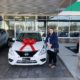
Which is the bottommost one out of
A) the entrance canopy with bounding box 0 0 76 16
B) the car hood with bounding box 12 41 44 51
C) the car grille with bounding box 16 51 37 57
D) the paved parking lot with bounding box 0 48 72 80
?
the paved parking lot with bounding box 0 48 72 80

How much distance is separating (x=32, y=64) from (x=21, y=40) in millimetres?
1944

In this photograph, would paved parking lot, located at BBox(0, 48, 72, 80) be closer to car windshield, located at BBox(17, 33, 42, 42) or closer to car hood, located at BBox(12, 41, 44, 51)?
car hood, located at BBox(12, 41, 44, 51)

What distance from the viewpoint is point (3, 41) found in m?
19.4

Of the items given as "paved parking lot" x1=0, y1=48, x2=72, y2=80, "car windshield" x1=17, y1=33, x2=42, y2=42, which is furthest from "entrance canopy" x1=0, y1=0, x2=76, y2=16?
"paved parking lot" x1=0, y1=48, x2=72, y2=80

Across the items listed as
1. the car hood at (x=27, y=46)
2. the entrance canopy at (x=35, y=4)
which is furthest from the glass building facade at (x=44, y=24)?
the car hood at (x=27, y=46)

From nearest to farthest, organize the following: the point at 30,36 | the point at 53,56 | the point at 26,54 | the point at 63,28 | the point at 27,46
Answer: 1. the point at 26,54
2. the point at 53,56
3. the point at 27,46
4. the point at 30,36
5. the point at 63,28

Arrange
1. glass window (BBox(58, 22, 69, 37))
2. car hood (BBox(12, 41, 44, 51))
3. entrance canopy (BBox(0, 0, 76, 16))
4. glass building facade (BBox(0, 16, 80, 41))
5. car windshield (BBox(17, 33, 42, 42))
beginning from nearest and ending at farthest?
1. car hood (BBox(12, 41, 44, 51))
2. car windshield (BBox(17, 33, 42, 42))
3. entrance canopy (BBox(0, 0, 76, 16))
4. glass building facade (BBox(0, 16, 80, 41))
5. glass window (BBox(58, 22, 69, 37))

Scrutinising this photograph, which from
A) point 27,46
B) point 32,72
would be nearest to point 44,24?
point 27,46

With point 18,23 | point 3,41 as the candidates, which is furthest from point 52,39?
point 18,23

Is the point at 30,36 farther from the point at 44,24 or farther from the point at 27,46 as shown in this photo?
the point at 44,24

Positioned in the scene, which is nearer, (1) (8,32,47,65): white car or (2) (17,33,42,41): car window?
(1) (8,32,47,65): white car

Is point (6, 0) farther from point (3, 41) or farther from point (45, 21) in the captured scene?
point (45, 21)

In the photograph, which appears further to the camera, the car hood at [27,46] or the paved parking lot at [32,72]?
the car hood at [27,46]

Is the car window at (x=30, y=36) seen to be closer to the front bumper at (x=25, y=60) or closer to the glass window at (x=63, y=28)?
the front bumper at (x=25, y=60)
